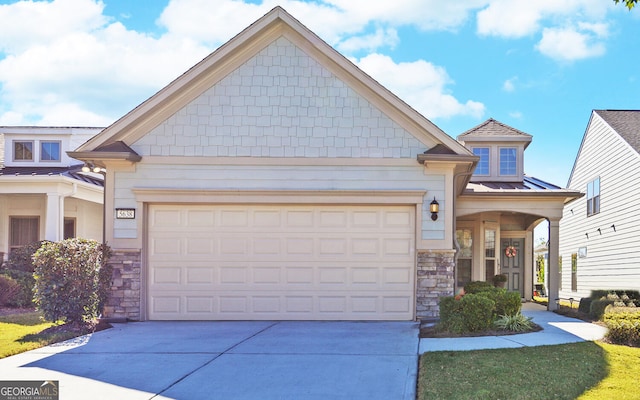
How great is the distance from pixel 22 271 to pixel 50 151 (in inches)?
194

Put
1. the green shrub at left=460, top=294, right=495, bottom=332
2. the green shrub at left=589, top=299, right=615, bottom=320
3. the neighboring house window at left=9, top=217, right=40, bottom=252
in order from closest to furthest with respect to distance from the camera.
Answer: the green shrub at left=460, top=294, right=495, bottom=332
the green shrub at left=589, top=299, right=615, bottom=320
the neighboring house window at left=9, top=217, right=40, bottom=252

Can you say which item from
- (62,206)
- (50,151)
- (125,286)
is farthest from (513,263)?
(50,151)

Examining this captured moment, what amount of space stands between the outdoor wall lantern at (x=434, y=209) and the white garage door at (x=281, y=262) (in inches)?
16.1

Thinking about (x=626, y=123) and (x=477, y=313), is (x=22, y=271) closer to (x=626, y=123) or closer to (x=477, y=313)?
(x=477, y=313)

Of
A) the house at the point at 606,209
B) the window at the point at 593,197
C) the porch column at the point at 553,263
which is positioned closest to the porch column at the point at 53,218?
the porch column at the point at 553,263

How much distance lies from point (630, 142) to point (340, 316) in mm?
12149

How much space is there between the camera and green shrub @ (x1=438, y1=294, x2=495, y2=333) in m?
10.2

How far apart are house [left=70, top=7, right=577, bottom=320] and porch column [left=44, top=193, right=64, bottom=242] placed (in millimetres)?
5871

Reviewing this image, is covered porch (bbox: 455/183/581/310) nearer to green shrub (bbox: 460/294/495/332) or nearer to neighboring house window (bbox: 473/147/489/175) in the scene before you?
neighboring house window (bbox: 473/147/489/175)

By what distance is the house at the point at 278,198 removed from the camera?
40.7ft

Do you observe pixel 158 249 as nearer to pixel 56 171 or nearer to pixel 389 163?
pixel 389 163

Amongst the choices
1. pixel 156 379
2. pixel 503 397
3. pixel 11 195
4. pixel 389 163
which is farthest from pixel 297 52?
pixel 11 195

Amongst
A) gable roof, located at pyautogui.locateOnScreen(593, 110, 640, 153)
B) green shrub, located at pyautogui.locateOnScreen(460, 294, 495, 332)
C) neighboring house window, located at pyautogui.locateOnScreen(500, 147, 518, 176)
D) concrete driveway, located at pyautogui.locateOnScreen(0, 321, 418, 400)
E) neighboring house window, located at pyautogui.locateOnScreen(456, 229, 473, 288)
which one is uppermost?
gable roof, located at pyautogui.locateOnScreen(593, 110, 640, 153)

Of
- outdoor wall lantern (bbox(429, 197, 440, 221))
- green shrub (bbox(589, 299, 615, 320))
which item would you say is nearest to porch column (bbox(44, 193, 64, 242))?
outdoor wall lantern (bbox(429, 197, 440, 221))
